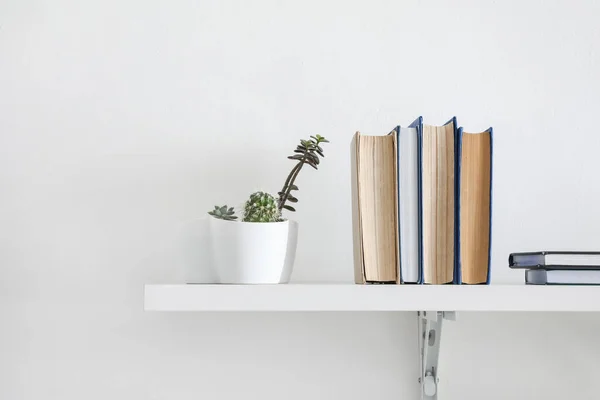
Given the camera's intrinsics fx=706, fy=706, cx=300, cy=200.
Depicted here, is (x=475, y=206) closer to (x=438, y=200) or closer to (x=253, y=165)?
(x=438, y=200)

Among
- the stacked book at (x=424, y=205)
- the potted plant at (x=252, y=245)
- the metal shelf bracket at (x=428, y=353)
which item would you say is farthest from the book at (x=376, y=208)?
the metal shelf bracket at (x=428, y=353)

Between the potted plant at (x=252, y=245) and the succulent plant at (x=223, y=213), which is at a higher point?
the succulent plant at (x=223, y=213)

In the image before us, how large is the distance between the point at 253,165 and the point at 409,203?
1.10ft

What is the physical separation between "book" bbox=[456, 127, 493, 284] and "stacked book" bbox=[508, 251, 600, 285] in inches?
2.4

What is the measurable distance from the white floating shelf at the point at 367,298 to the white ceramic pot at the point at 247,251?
0.07m

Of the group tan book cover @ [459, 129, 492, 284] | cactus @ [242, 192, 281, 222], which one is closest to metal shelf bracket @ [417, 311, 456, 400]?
tan book cover @ [459, 129, 492, 284]

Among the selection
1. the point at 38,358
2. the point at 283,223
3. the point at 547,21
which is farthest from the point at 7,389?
the point at 547,21

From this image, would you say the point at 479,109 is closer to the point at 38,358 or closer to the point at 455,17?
the point at 455,17

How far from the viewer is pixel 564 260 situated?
0.88 meters

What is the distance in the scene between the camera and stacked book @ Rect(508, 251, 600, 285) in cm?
84

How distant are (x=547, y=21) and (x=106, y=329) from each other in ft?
2.85

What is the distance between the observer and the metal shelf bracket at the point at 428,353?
105 centimetres

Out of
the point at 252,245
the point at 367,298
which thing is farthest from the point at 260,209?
the point at 367,298

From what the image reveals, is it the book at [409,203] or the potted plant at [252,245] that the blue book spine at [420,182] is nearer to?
the book at [409,203]
